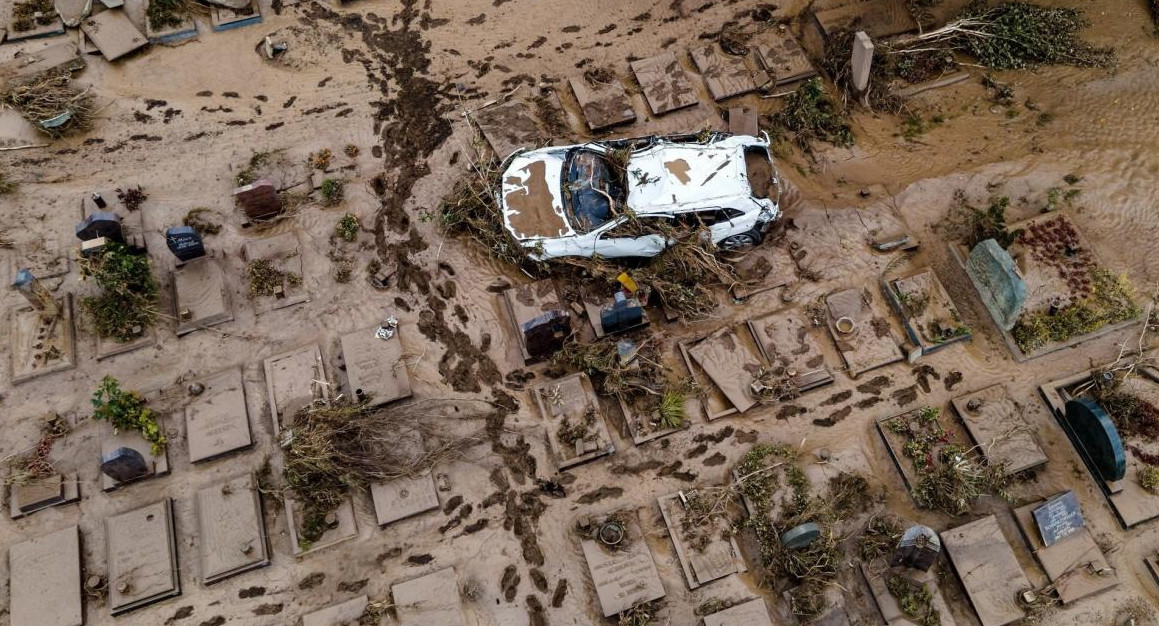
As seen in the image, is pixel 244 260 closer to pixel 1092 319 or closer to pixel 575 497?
pixel 575 497

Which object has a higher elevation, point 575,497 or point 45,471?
point 45,471

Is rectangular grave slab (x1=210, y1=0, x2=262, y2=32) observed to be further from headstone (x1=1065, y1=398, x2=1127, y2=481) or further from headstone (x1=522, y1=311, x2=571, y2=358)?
headstone (x1=1065, y1=398, x2=1127, y2=481)

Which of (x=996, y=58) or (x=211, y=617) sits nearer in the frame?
(x=211, y=617)

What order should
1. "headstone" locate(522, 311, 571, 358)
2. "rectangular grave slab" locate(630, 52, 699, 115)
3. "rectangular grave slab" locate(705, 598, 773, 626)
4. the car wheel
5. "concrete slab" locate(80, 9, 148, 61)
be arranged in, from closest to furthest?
"rectangular grave slab" locate(705, 598, 773, 626) < "headstone" locate(522, 311, 571, 358) < the car wheel < "rectangular grave slab" locate(630, 52, 699, 115) < "concrete slab" locate(80, 9, 148, 61)

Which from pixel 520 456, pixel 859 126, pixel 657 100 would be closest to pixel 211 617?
pixel 520 456

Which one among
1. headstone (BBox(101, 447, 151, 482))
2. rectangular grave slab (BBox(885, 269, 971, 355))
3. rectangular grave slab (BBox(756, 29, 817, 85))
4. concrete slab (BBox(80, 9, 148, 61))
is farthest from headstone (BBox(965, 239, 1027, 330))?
concrete slab (BBox(80, 9, 148, 61))

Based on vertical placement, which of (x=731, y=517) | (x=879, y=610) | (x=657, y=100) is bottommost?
(x=879, y=610)
